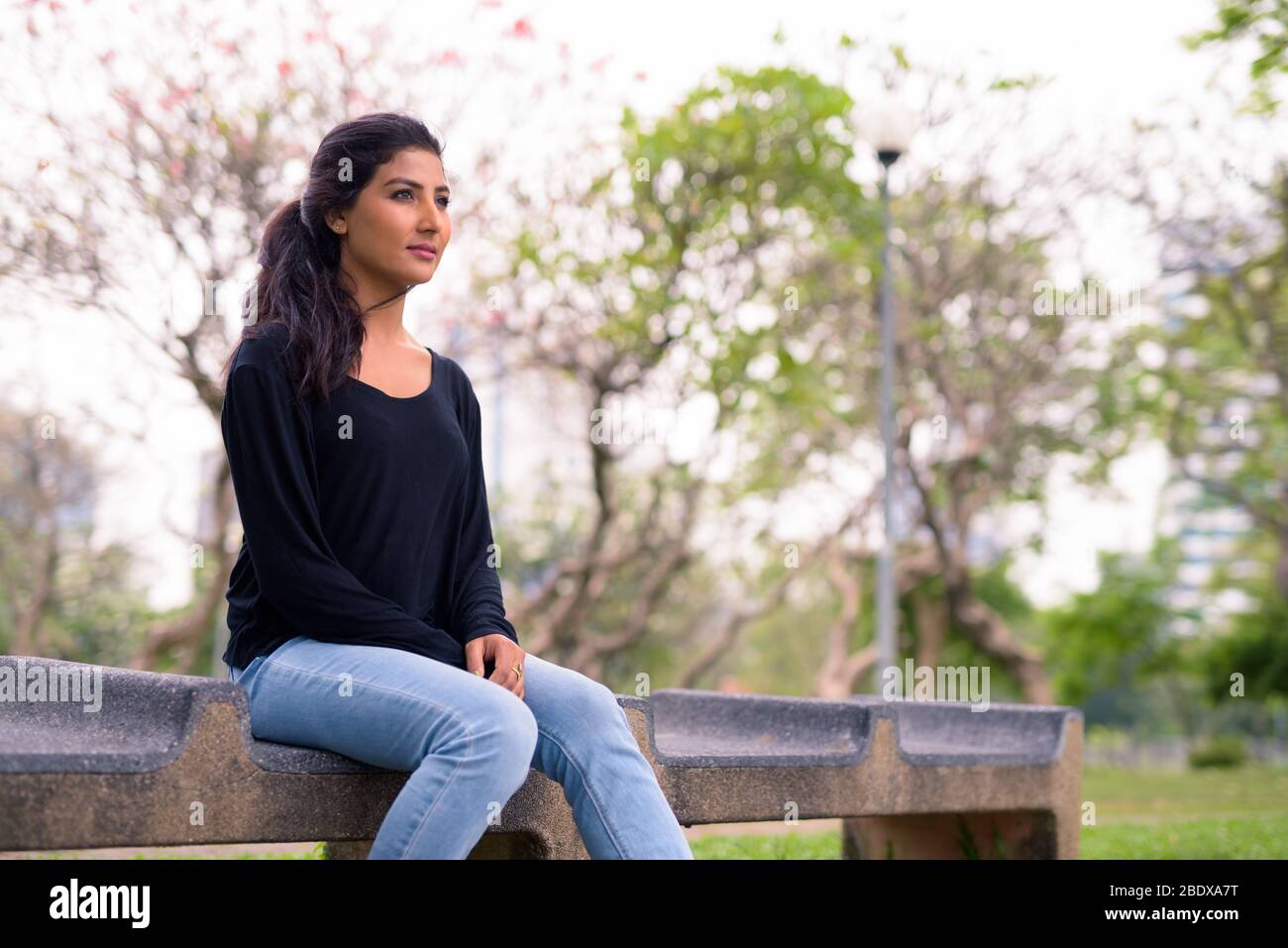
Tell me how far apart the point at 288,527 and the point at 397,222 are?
2.16ft

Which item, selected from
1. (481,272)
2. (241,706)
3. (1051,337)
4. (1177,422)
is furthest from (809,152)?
(241,706)

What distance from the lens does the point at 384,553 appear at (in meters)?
2.48

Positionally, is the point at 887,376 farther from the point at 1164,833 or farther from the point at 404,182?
the point at 404,182

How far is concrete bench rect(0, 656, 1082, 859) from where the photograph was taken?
221cm

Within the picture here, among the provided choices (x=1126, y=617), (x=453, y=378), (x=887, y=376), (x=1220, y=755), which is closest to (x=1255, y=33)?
(x=887, y=376)

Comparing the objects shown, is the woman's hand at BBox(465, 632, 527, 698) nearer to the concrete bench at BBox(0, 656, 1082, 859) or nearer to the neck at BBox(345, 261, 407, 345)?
the concrete bench at BBox(0, 656, 1082, 859)

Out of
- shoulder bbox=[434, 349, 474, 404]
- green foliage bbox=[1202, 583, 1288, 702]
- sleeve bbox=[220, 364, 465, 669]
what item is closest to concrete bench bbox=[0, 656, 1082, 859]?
sleeve bbox=[220, 364, 465, 669]

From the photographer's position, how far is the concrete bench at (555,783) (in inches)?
87.0

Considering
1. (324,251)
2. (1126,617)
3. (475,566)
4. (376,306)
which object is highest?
(324,251)

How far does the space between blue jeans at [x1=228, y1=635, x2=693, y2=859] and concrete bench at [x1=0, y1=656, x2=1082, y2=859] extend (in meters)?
0.09

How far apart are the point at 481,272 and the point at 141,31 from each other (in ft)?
8.95

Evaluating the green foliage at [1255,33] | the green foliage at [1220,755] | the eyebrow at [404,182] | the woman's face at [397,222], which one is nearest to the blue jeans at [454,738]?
the woman's face at [397,222]

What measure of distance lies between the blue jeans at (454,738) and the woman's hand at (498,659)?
0.04m

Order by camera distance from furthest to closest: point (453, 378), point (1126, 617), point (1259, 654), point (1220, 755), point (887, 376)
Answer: point (1259, 654)
point (1126, 617)
point (1220, 755)
point (887, 376)
point (453, 378)
